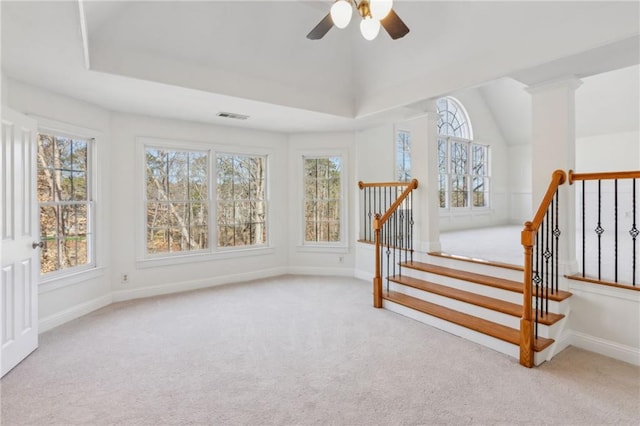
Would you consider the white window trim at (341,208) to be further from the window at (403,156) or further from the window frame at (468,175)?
the window frame at (468,175)

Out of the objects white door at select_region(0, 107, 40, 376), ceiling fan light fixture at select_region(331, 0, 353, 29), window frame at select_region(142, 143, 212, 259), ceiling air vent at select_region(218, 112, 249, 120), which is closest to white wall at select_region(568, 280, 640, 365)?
ceiling fan light fixture at select_region(331, 0, 353, 29)

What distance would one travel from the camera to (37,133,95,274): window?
12.0 feet

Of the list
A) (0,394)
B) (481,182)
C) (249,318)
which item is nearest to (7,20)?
(0,394)

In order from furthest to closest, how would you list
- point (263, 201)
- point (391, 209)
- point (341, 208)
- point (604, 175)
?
point (341, 208), point (263, 201), point (391, 209), point (604, 175)

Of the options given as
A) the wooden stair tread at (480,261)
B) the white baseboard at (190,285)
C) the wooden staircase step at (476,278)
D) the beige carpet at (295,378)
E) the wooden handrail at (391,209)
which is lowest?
the beige carpet at (295,378)

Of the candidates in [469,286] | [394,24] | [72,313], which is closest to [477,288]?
[469,286]

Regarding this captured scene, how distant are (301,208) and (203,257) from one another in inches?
70.8

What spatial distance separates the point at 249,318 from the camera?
3729mm

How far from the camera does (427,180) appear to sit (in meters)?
4.42

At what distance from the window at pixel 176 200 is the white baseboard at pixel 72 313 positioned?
0.81m

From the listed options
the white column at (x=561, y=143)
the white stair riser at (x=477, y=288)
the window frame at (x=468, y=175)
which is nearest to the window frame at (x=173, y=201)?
the white stair riser at (x=477, y=288)

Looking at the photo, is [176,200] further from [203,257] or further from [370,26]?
[370,26]

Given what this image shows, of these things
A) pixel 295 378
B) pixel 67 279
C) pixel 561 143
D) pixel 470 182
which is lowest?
pixel 295 378

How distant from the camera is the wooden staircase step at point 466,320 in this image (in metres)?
2.77
